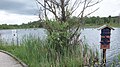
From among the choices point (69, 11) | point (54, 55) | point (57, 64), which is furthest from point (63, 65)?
point (69, 11)

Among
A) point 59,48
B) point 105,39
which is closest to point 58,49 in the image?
point 59,48

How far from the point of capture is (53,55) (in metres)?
8.12

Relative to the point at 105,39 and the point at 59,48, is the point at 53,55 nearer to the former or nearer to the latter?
the point at 59,48

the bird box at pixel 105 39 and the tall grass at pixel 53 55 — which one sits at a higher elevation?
the bird box at pixel 105 39

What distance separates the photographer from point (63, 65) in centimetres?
743

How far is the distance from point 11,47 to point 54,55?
6.83 metres

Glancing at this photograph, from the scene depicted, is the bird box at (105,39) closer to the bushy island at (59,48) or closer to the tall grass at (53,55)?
the bushy island at (59,48)

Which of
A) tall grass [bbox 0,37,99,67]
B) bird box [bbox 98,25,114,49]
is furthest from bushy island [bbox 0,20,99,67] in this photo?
bird box [bbox 98,25,114,49]

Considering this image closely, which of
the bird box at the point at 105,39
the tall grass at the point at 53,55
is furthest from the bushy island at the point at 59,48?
the bird box at the point at 105,39

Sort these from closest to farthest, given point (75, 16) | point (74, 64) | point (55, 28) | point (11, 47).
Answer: point (74, 64)
point (55, 28)
point (75, 16)
point (11, 47)

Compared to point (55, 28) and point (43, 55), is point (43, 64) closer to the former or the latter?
point (43, 55)

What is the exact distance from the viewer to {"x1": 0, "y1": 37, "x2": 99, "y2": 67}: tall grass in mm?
7312

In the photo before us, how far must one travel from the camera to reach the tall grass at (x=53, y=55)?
7.31 m

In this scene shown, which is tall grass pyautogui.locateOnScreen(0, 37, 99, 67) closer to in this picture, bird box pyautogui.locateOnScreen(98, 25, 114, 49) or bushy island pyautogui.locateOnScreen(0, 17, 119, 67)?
bushy island pyautogui.locateOnScreen(0, 17, 119, 67)
